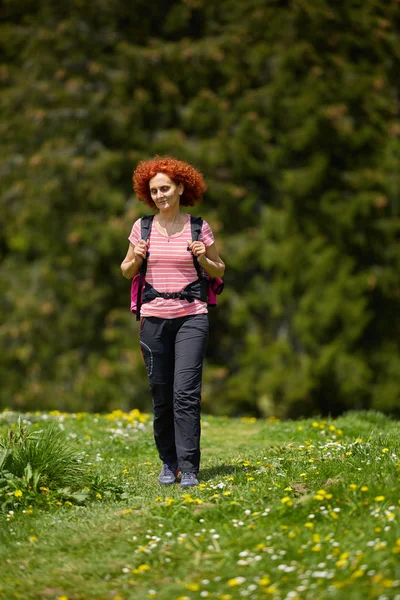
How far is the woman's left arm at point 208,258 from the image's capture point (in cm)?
533

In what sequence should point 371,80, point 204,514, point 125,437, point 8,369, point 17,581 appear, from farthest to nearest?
point 8,369 < point 371,80 < point 125,437 < point 204,514 < point 17,581

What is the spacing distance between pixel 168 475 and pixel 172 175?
1.89 meters

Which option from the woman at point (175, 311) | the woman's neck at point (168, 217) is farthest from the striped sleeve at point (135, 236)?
the woman's neck at point (168, 217)

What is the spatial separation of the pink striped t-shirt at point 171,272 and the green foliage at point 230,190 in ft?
19.1

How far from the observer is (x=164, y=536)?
4.27 m

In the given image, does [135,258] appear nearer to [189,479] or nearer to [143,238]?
[143,238]

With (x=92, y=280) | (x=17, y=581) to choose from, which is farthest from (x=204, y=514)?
(x=92, y=280)

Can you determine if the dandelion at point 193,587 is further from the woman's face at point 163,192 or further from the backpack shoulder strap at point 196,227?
the woman's face at point 163,192

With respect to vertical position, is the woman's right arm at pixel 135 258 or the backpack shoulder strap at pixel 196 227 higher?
the backpack shoulder strap at pixel 196 227

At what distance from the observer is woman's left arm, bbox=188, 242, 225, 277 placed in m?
5.33

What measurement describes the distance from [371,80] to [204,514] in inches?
325

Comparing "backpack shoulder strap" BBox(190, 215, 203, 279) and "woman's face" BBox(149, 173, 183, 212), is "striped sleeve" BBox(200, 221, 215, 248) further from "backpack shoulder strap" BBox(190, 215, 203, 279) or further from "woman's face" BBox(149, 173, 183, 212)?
"woman's face" BBox(149, 173, 183, 212)

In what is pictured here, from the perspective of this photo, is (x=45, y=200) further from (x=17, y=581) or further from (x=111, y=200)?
(x=17, y=581)

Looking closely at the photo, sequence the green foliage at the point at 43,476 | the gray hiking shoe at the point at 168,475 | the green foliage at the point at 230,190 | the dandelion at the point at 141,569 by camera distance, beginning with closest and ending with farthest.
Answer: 1. the dandelion at the point at 141,569
2. the green foliage at the point at 43,476
3. the gray hiking shoe at the point at 168,475
4. the green foliage at the point at 230,190
